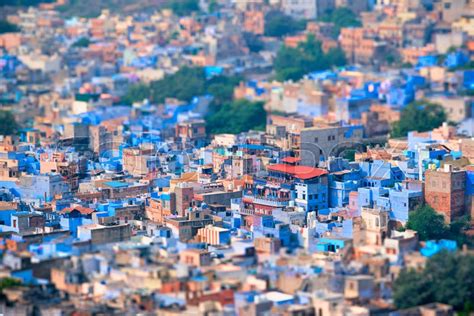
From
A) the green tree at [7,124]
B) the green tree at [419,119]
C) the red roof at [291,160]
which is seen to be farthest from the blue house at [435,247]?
the green tree at [7,124]

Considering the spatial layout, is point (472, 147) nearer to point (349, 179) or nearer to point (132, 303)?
point (349, 179)

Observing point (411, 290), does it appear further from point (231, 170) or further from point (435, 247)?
point (231, 170)

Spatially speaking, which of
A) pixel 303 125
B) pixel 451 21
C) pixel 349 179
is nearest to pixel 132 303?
pixel 349 179

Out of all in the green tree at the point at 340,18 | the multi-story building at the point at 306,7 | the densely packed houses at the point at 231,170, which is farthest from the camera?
the multi-story building at the point at 306,7

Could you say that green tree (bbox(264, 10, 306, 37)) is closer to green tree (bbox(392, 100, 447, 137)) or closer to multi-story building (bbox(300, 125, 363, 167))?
green tree (bbox(392, 100, 447, 137))

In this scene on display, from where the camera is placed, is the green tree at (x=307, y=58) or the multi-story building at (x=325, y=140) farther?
the green tree at (x=307, y=58)

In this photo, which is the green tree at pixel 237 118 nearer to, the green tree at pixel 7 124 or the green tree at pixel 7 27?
the green tree at pixel 7 124

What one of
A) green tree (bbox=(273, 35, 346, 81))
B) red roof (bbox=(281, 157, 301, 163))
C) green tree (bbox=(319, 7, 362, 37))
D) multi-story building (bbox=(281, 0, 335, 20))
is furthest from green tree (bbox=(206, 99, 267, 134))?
multi-story building (bbox=(281, 0, 335, 20))
